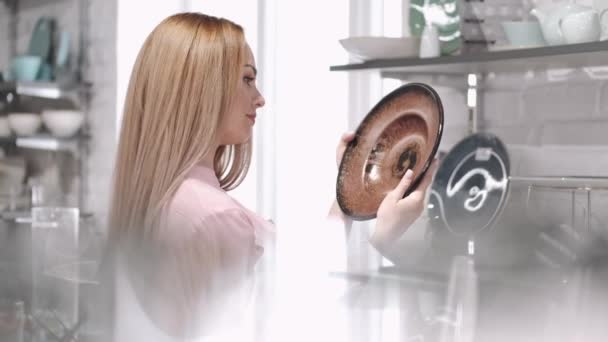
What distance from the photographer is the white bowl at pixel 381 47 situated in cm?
62

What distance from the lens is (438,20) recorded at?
2.07 ft

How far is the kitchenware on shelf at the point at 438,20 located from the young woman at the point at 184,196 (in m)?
0.27

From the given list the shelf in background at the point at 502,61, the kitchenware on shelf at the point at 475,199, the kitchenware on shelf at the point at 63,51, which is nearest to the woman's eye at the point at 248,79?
the kitchenware on shelf at the point at 475,199

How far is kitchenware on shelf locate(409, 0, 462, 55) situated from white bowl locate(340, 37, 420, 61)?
11mm

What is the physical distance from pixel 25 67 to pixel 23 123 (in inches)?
2.4

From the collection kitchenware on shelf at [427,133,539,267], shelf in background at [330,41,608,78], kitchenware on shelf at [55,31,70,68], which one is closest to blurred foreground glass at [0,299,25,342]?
kitchenware on shelf at [427,133,539,267]

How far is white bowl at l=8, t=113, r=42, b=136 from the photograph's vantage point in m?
0.73

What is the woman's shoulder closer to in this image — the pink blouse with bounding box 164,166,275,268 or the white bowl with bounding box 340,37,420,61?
the pink blouse with bounding box 164,166,275,268

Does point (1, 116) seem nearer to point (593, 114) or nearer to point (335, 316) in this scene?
point (593, 114)

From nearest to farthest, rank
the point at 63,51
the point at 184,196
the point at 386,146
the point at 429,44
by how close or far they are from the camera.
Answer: the point at 184,196 < the point at 386,146 < the point at 429,44 < the point at 63,51

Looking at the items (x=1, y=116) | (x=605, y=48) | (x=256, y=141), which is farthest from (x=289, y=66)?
(x=1, y=116)

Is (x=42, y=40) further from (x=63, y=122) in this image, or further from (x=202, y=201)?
(x=202, y=201)

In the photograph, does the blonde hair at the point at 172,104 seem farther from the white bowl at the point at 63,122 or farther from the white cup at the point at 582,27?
the white bowl at the point at 63,122

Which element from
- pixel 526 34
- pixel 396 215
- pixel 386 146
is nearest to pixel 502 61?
pixel 526 34
